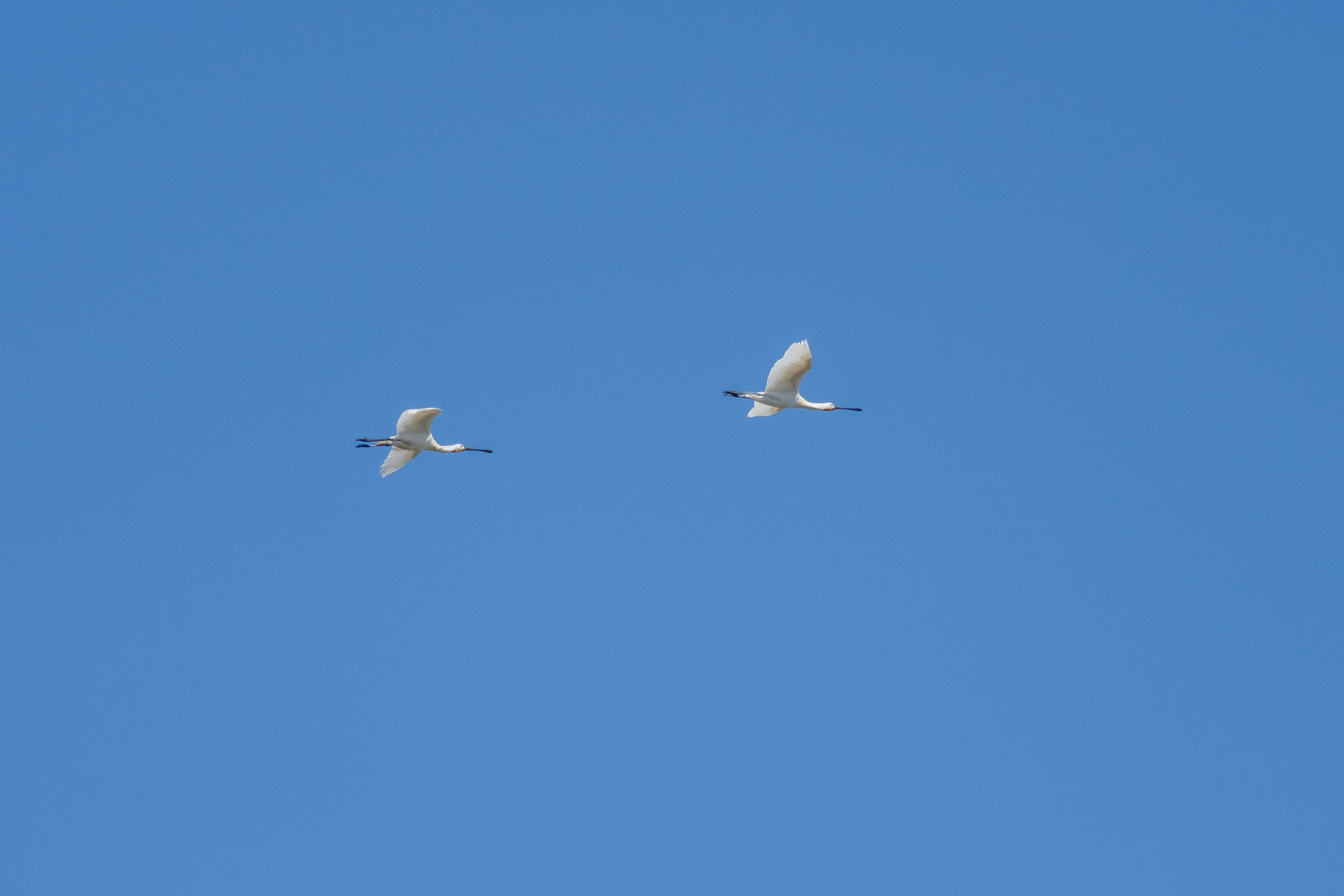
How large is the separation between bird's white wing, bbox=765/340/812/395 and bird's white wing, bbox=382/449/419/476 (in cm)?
903

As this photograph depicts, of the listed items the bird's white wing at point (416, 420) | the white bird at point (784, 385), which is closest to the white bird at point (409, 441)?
the bird's white wing at point (416, 420)

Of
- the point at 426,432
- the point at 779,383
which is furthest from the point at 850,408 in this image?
the point at 426,432

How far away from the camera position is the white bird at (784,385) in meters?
44.8

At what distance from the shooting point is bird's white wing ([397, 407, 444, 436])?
4422 cm

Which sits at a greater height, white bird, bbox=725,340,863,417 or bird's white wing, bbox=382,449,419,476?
white bird, bbox=725,340,863,417

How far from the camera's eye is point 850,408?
50000mm

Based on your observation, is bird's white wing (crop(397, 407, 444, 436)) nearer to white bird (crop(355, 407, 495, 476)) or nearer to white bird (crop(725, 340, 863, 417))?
white bird (crop(355, 407, 495, 476))

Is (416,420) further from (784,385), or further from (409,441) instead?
(784,385)

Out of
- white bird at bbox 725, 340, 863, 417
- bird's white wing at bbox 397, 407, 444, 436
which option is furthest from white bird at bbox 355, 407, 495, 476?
white bird at bbox 725, 340, 863, 417

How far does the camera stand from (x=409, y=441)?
45.8 metres

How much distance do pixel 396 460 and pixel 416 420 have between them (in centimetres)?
196

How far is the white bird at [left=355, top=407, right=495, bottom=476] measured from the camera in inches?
1756

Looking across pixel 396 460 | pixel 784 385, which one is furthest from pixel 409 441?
pixel 784 385

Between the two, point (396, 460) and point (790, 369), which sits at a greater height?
point (790, 369)
